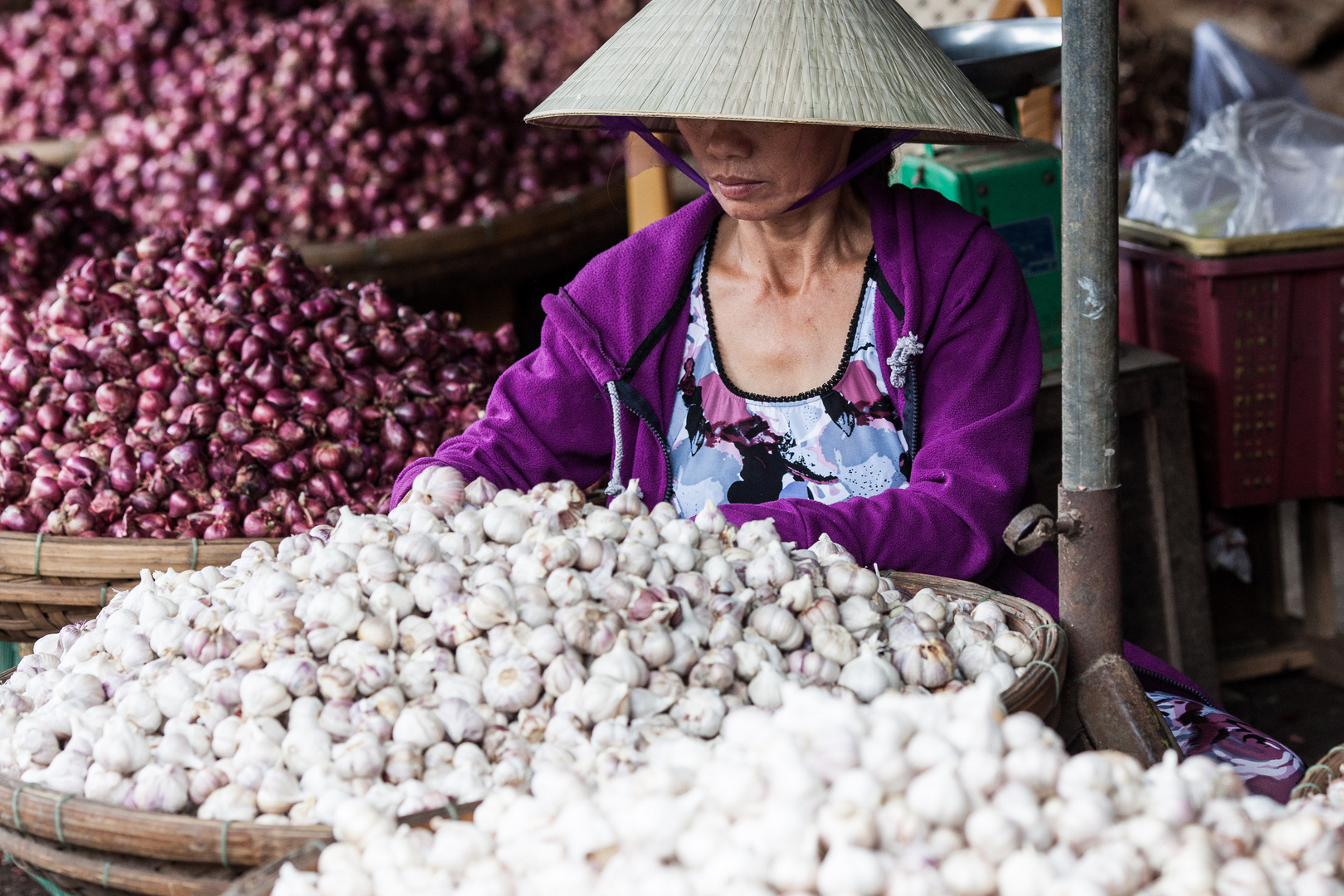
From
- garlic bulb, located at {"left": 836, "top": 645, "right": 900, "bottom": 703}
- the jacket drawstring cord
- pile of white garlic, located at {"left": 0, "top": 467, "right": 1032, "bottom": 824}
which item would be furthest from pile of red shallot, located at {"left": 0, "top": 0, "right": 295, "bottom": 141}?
garlic bulb, located at {"left": 836, "top": 645, "right": 900, "bottom": 703}

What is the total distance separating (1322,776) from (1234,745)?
0.87 ft

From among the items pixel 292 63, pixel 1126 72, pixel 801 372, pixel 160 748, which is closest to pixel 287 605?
pixel 160 748

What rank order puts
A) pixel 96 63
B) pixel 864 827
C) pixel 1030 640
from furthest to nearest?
pixel 96 63
pixel 1030 640
pixel 864 827

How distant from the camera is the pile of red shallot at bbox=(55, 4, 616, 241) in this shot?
3.54m

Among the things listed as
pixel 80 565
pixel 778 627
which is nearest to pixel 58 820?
pixel 778 627

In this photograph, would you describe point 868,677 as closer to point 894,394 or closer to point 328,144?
point 894,394

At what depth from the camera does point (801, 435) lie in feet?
5.83

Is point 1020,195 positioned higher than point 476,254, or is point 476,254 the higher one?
point 1020,195

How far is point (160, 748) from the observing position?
115 cm

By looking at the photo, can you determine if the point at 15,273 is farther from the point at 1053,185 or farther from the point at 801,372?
the point at 1053,185

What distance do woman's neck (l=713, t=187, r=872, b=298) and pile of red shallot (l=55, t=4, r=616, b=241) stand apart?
6.16 ft

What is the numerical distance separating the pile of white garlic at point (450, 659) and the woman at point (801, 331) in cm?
26

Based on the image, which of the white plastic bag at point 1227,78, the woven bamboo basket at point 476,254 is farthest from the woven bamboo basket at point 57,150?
the white plastic bag at point 1227,78

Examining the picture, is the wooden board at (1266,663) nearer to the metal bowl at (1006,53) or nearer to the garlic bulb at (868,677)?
the metal bowl at (1006,53)
